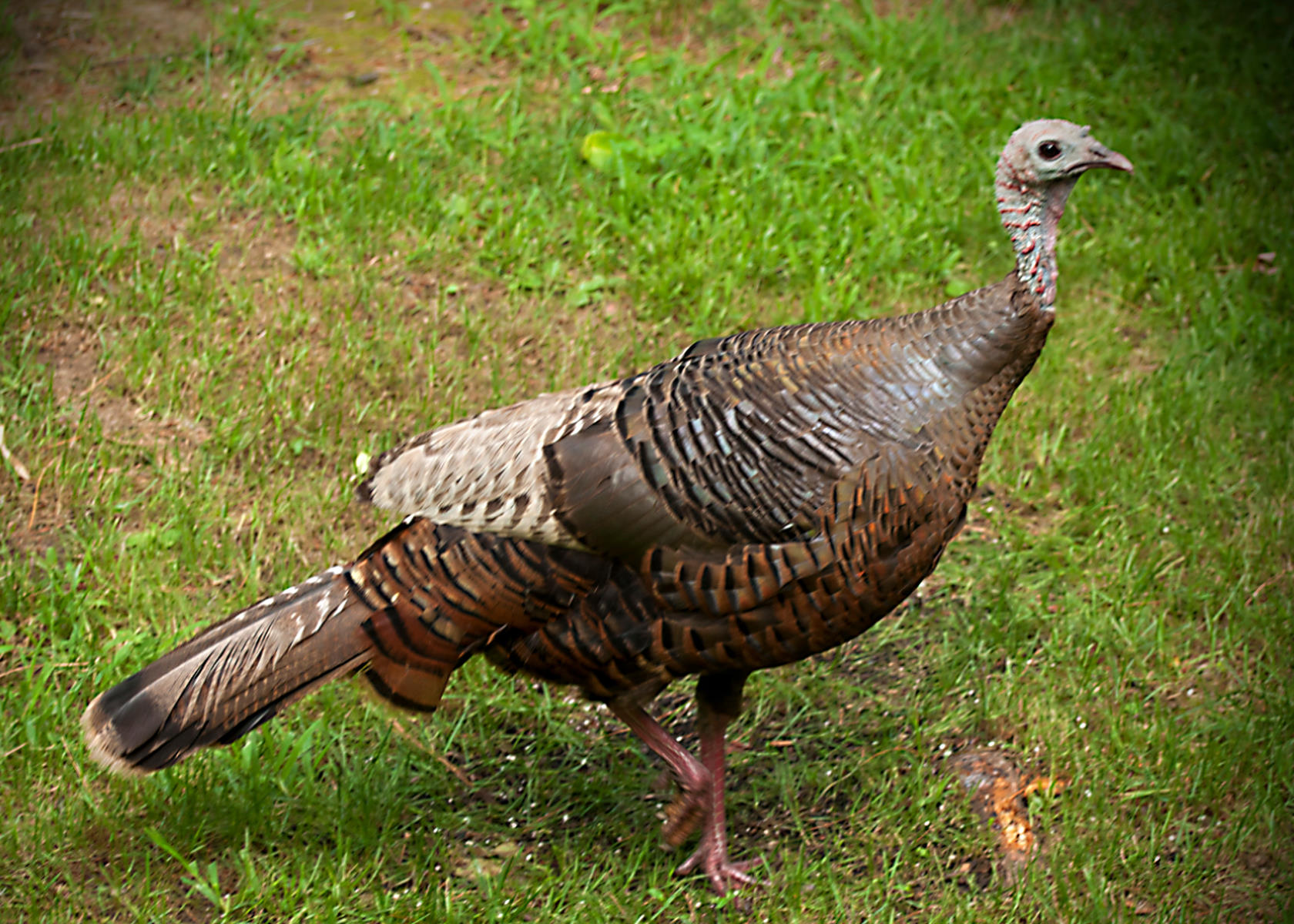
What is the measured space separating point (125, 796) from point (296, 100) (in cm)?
365

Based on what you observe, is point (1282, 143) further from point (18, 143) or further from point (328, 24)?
point (18, 143)

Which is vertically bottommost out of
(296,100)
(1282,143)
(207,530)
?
(207,530)

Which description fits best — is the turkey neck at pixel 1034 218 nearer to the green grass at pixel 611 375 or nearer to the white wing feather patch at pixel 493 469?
the white wing feather patch at pixel 493 469

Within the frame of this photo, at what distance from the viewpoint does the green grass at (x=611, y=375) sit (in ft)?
11.7

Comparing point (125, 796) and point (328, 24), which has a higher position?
point (328, 24)

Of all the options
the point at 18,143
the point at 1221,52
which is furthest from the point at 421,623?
the point at 1221,52

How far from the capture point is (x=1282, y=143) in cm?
639

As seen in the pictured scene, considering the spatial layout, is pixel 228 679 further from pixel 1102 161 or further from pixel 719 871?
pixel 1102 161

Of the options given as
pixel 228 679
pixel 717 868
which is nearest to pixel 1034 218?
pixel 717 868

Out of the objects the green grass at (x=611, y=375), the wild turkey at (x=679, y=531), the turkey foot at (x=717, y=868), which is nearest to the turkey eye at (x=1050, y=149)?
the wild turkey at (x=679, y=531)

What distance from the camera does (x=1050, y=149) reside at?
330 centimetres

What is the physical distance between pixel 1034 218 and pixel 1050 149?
181 mm

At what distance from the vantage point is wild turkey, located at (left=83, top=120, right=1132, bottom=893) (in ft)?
10.2

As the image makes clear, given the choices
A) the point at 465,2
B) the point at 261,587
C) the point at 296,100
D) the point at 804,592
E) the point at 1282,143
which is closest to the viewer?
the point at 804,592
